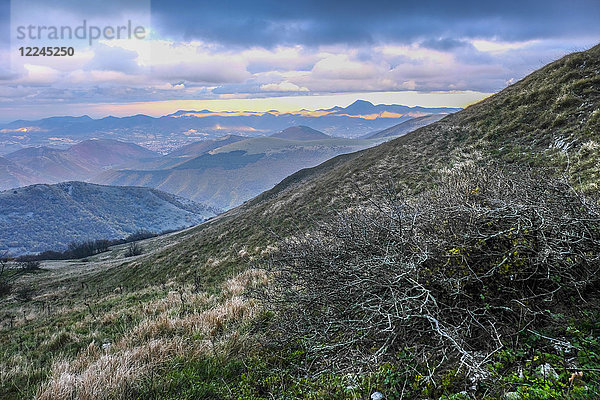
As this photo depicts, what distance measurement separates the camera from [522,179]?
403 centimetres

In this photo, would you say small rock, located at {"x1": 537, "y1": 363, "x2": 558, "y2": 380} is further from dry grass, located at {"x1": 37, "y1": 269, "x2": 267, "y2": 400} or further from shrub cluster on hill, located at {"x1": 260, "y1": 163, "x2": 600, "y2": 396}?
dry grass, located at {"x1": 37, "y1": 269, "x2": 267, "y2": 400}

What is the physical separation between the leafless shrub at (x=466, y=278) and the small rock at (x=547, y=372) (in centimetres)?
35

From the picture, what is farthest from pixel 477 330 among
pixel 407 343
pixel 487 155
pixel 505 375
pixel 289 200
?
pixel 289 200

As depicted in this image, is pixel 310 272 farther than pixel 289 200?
No

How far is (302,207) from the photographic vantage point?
82.1 ft

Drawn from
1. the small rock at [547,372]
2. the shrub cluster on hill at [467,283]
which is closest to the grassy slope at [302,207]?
the shrub cluster on hill at [467,283]

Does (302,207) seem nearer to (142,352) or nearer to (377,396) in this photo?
(142,352)

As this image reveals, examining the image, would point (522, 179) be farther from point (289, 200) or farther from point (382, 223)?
point (289, 200)

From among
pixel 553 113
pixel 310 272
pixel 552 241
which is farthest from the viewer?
pixel 553 113

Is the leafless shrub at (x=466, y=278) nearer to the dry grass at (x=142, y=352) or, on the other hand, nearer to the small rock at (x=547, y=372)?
the small rock at (x=547, y=372)

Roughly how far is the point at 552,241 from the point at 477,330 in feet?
3.80

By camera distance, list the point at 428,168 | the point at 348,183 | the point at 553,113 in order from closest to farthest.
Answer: the point at 553,113, the point at 428,168, the point at 348,183

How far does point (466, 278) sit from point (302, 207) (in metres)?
22.1

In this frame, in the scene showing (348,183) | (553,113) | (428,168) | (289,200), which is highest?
(553,113)
